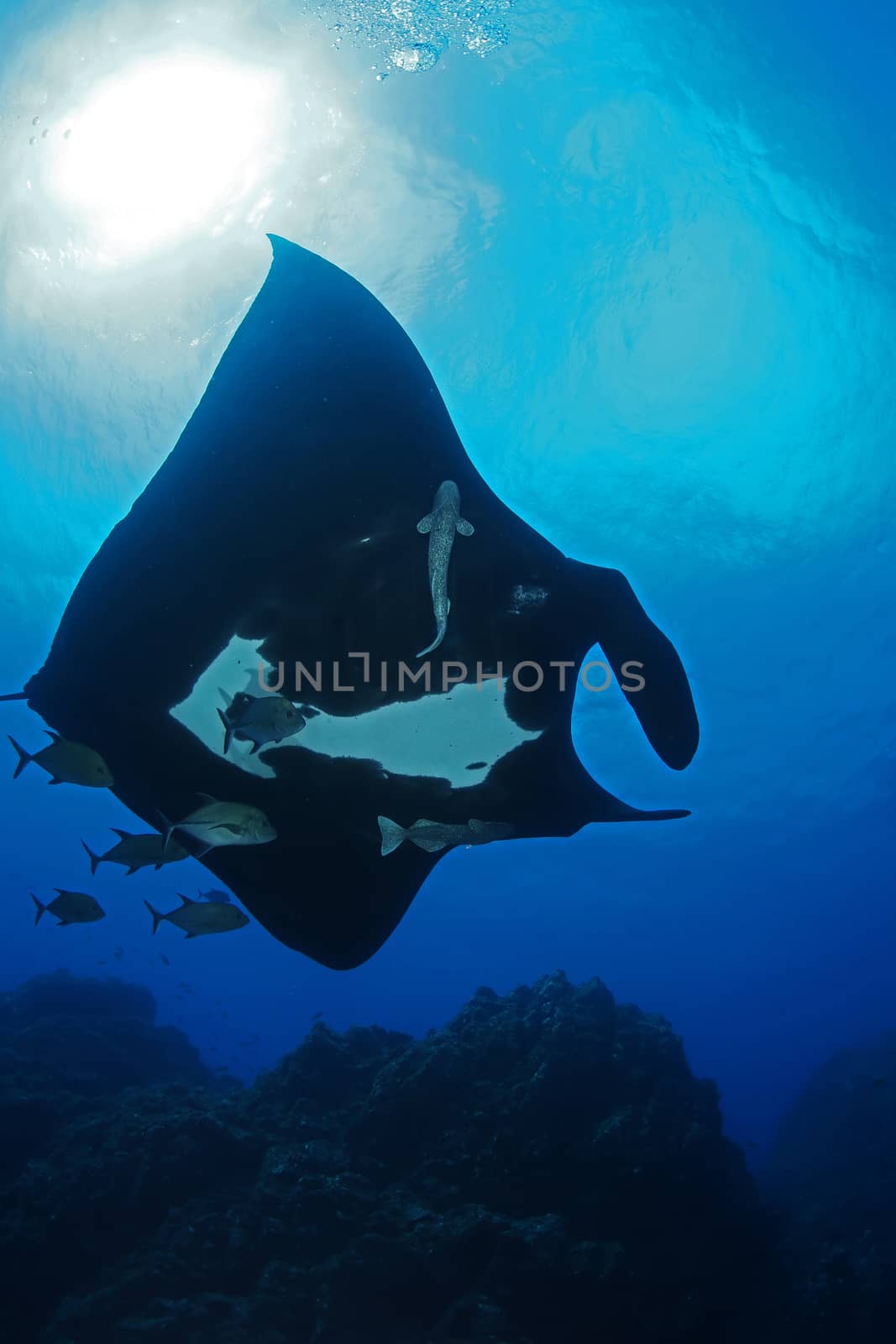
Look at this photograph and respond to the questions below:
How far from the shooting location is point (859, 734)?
79.4ft

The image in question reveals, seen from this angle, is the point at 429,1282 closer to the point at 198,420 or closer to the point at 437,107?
the point at 198,420

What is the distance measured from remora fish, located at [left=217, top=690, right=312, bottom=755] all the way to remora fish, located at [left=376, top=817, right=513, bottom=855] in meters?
0.75

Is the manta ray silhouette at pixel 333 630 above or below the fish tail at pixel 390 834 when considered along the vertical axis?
above

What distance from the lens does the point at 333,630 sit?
10.7ft

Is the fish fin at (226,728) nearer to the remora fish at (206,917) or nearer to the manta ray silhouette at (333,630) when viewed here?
the manta ray silhouette at (333,630)

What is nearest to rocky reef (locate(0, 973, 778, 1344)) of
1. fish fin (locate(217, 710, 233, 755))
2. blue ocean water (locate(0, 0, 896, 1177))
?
blue ocean water (locate(0, 0, 896, 1177))

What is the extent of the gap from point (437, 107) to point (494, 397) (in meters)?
4.34

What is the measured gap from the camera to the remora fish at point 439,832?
3.55 metres

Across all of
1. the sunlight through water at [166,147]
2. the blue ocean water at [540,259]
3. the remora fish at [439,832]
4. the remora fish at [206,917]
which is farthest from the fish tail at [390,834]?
the sunlight through water at [166,147]

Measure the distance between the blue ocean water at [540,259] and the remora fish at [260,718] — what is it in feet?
2.39

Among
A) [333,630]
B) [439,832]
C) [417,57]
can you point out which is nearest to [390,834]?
[439,832]

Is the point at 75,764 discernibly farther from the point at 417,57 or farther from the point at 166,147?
the point at 417,57

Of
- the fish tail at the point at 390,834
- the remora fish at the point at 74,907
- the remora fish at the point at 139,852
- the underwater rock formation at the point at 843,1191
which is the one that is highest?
the remora fish at the point at 74,907

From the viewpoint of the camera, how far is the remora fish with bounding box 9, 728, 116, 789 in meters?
3.79
